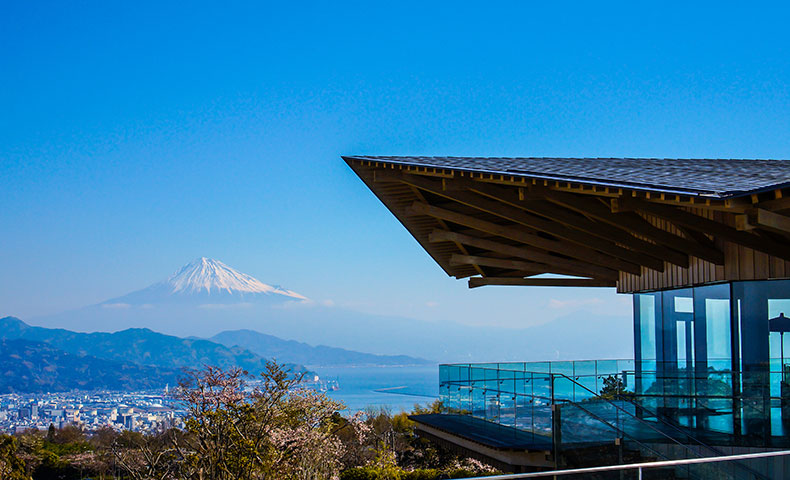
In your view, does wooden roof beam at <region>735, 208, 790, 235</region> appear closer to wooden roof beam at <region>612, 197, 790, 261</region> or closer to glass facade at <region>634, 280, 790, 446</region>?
wooden roof beam at <region>612, 197, 790, 261</region>

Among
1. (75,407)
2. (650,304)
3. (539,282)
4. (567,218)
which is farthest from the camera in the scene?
(75,407)

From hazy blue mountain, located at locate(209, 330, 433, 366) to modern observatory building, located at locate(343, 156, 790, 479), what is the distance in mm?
163007

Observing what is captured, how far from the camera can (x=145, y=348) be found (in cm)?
13138

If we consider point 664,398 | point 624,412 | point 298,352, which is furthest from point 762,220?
point 298,352

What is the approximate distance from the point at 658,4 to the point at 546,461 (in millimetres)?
23836

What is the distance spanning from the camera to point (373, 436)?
98.1 feet

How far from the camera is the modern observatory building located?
31.3 ft

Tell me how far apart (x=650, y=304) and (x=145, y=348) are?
12633 centimetres

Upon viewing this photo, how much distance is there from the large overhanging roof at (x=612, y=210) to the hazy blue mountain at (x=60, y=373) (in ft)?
305

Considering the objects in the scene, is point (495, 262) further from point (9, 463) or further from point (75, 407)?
point (75, 407)

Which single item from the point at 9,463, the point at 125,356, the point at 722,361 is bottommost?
the point at 125,356

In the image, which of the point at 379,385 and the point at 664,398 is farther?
the point at 379,385

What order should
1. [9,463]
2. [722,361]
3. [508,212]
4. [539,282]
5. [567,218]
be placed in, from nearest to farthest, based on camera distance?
1. [567,218]
2. [508,212]
3. [722,361]
4. [9,463]
5. [539,282]

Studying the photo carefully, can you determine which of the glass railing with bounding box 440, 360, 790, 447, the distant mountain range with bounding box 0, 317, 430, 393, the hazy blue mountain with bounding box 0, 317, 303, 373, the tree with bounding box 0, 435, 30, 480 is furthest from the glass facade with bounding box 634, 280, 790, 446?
the hazy blue mountain with bounding box 0, 317, 303, 373
